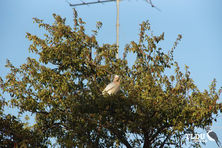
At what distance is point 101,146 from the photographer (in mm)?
16812

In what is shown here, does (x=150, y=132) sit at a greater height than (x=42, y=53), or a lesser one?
lesser

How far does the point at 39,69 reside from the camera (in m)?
17.8

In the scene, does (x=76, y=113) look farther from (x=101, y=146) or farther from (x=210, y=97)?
(x=210, y=97)

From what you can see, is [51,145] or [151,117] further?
[51,145]

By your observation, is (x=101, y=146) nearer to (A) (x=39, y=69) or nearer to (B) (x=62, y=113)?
(B) (x=62, y=113)

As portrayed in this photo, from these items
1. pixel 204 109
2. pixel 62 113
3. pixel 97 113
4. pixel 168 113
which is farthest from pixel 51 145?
pixel 204 109

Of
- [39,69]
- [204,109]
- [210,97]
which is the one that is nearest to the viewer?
[204,109]

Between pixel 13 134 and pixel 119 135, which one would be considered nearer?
pixel 13 134

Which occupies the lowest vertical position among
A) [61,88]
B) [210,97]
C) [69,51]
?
[210,97]

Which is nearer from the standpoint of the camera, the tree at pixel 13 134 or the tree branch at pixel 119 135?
the tree at pixel 13 134

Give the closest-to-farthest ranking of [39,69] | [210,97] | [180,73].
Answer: [210,97] → [180,73] → [39,69]

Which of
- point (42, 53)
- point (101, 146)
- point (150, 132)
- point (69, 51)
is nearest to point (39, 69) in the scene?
point (42, 53)

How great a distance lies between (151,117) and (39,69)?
6.28 m

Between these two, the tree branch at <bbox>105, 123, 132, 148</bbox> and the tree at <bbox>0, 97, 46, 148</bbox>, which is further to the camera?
the tree branch at <bbox>105, 123, 132, 148</bbox>
